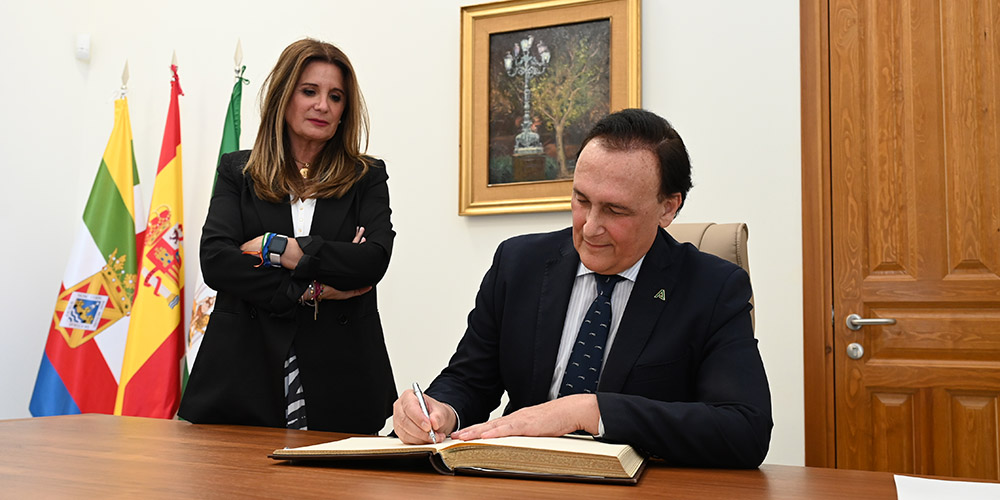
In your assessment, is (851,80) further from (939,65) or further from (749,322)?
(749,322)

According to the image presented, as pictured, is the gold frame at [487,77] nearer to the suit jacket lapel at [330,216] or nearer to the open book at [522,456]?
the suit jacket lapel at [330,216]

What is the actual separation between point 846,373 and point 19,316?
388 centimetres

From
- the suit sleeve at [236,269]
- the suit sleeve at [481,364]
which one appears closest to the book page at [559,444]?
the suit sleeve at [481,364]

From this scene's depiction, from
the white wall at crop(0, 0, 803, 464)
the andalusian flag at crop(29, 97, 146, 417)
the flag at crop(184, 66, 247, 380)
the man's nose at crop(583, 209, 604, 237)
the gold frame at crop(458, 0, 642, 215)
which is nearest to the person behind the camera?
the man's nose at crop(583, 209, 604, 237)

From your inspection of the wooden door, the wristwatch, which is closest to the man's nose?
the wristwatch

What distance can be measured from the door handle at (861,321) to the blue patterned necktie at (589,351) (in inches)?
69.5

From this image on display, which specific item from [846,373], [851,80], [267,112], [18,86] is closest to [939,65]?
[851,80]

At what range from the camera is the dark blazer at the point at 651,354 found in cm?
141

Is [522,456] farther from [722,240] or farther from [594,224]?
[722,240]

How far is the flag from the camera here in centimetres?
378

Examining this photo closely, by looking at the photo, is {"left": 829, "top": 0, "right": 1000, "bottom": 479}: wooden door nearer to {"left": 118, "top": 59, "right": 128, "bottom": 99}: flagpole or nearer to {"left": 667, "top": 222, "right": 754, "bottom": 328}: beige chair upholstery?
{"left": 667, "top": 222, "right": 754, "bottom": 328}: beige chair upholstery

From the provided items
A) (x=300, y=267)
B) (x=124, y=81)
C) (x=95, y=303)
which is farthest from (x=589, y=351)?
(x=124, y=81)

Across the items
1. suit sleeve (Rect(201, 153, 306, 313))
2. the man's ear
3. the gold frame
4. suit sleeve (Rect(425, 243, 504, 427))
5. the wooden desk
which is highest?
the gold frame

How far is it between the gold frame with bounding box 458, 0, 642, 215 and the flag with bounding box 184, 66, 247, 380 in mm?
1120
